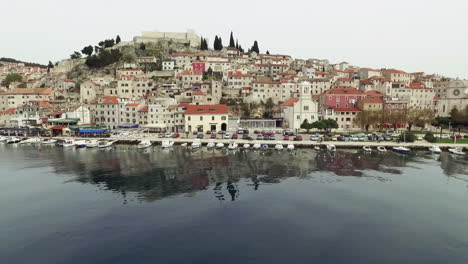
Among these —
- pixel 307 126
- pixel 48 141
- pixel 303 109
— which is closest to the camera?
pixel 48 141

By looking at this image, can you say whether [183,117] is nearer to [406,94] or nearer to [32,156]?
[32,156]

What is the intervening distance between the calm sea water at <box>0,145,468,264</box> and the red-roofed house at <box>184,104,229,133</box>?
20.6 m

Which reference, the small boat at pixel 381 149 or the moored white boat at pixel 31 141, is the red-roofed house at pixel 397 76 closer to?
the small boat at pixel 381 149

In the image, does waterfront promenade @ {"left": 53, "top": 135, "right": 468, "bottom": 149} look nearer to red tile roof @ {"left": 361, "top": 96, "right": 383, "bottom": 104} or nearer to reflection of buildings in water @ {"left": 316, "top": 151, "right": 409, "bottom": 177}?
reflection of buildings in water @ {"left": 316, "top": 151, "right": 409, "bottom": 177}

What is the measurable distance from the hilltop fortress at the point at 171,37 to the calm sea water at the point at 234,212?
258ft

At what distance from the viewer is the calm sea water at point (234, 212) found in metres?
15.2

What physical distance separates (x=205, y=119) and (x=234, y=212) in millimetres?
36379

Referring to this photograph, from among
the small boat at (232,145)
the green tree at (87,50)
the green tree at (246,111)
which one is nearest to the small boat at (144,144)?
the small boat at (232,145)

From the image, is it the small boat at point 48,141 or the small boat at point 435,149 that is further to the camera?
the small boat at point 48,141

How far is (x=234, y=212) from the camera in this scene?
798 inches

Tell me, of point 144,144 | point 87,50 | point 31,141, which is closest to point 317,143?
point 144,144

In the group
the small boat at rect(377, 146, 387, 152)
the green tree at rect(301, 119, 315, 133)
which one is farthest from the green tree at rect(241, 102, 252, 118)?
the small boat at rect(377, 146, 387, 152)

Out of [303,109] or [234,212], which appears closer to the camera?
[234,212]

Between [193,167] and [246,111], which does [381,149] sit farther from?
[246,111]
